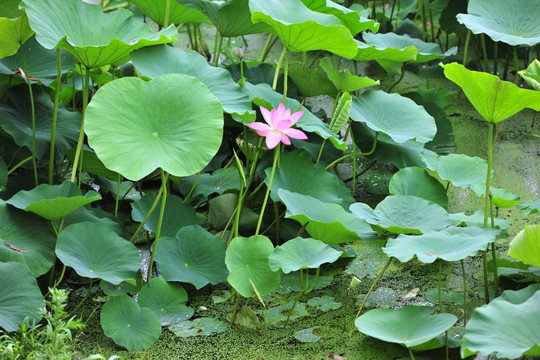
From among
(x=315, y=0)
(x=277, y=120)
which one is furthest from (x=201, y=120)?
(x=315, y=0)

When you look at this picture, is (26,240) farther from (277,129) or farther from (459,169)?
(459,169)

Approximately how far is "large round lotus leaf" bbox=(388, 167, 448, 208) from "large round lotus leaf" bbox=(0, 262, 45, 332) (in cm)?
110

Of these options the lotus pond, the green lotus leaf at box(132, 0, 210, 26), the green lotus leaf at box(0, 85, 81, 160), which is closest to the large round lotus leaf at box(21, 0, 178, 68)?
the lotus pond

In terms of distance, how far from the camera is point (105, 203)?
2123 mm

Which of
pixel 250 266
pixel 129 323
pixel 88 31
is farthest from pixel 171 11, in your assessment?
pixel 129 323

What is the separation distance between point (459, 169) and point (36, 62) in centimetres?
143

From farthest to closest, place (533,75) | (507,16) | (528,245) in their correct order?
(507,16), (533,75), (528,245)

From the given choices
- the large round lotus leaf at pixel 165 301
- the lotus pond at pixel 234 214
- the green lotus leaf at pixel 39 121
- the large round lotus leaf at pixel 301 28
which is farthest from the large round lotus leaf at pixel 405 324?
the green lotus leaf at pixel 39 121

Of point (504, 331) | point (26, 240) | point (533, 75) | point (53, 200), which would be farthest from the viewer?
point (533, 75)

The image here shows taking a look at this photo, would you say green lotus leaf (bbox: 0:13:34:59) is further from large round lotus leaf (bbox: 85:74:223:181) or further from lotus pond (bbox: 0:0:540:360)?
large round lotus leaf (bbox: 85:74:223:181)

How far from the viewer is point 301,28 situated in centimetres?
165

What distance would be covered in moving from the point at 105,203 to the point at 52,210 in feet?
1.72

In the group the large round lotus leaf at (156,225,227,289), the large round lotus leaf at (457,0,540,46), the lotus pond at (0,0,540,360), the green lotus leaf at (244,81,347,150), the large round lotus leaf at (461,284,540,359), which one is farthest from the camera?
the large round lotus leaf at (457,0,540,46)

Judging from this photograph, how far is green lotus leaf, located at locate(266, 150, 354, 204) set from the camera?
1.93m
